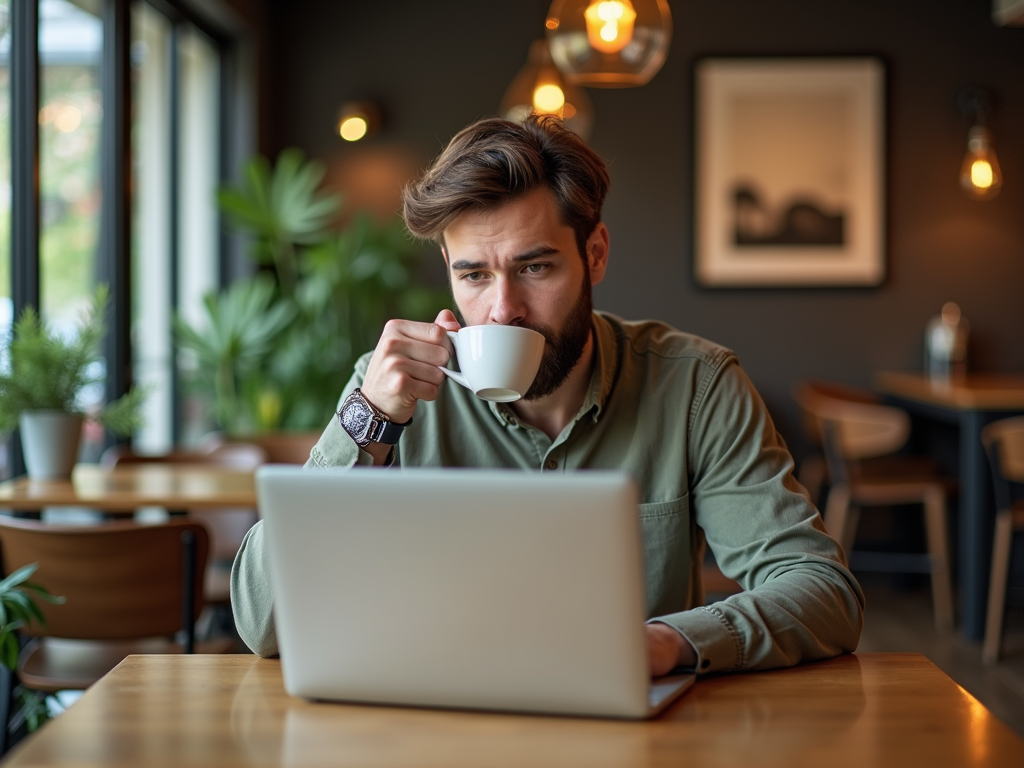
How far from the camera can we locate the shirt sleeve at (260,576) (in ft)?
4.42

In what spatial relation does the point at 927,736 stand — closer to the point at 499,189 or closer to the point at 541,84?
the point at 499,189

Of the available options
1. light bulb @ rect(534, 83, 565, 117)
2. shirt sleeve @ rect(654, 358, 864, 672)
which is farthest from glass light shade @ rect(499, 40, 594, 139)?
shirt sleeve @ rect(654, 358, 864, 672)

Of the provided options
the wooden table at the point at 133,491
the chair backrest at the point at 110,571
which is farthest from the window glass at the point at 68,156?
the chair backrest at the point at 110,571

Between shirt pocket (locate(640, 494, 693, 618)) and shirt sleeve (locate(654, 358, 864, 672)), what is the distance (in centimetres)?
3

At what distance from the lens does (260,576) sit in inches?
54.6

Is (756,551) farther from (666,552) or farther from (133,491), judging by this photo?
(133,491)

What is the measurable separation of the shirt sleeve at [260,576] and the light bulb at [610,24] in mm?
1689

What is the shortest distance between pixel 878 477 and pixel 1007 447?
0.79 m

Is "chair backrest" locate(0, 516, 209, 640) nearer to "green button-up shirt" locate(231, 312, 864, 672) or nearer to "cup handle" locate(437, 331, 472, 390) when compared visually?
"green button-up shirt" locate(231, 312, 864, 672)

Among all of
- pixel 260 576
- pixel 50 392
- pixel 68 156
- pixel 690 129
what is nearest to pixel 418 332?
pixel 260 576

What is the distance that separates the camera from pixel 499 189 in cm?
155

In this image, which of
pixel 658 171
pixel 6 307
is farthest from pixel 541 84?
pixel 6 307

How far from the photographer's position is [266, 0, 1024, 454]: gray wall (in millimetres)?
5395

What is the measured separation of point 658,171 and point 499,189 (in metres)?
4.08
